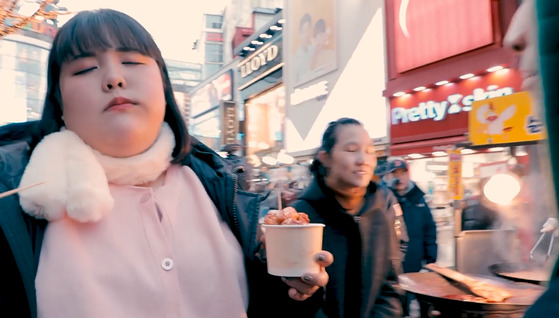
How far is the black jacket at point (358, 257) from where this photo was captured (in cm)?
260

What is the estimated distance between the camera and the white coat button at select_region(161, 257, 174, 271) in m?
1.33

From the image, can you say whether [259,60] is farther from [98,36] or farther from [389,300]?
[98,36]

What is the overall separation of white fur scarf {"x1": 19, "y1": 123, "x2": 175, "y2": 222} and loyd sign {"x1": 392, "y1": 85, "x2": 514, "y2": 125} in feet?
31.5

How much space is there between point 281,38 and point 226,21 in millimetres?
33182

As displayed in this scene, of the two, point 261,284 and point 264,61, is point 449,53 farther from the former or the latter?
point 264,61

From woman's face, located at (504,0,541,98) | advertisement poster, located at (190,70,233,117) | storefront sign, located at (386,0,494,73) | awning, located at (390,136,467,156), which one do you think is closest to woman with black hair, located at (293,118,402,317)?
woman's face, located at (504,0,541,98)

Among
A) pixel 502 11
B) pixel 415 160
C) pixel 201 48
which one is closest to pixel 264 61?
pixel 415 160

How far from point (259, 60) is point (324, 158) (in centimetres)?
2122

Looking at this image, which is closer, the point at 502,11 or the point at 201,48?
the point at 502,11

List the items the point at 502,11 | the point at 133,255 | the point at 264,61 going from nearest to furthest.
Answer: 1. the point at 133,255
2. the point at 502,11
3. the point at 264,61

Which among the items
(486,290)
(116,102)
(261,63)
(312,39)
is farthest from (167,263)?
(261,63)

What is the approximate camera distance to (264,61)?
903 inches

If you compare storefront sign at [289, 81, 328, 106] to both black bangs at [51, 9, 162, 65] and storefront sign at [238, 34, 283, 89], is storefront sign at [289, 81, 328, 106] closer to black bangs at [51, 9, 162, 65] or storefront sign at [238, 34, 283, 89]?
storefront sign at [238, 34, 283, 89]

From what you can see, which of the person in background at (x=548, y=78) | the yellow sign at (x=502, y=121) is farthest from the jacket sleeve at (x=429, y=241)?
the person in background at (x=548, y=78)
